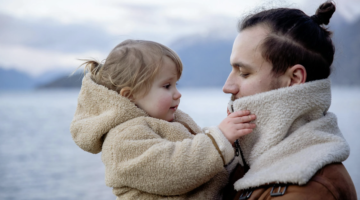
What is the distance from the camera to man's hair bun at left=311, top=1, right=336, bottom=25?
73.2 inches

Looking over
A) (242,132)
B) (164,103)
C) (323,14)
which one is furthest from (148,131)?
(323,14)

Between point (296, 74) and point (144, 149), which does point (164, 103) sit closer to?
point (144, 149)

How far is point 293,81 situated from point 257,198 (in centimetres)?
63

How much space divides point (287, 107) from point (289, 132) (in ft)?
0.46

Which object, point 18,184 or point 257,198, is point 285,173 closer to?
point 257,198

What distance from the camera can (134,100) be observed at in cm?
197

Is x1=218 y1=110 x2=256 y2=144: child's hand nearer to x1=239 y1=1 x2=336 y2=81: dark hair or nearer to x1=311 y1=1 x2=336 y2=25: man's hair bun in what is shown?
x1=239 y1=1 x2=336 y2=81: dark hair

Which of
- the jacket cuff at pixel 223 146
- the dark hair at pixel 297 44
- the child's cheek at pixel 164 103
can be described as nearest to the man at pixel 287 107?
the dark hair at pixel 297 44

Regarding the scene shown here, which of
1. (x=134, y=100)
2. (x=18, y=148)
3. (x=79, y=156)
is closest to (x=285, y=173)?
(x=134, y=100)

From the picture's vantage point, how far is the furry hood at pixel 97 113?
182 centimetres

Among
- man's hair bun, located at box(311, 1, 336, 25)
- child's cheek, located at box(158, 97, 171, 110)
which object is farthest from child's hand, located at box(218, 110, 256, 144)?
man's hair bun, located at box(311, 1, 336, 25)

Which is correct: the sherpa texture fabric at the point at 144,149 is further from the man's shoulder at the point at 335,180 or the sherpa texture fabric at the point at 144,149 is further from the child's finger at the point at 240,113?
the man's shoulder at the point at 335,180

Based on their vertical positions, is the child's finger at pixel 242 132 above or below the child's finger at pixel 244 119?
below

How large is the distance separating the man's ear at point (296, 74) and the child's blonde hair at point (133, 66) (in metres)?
0.68
